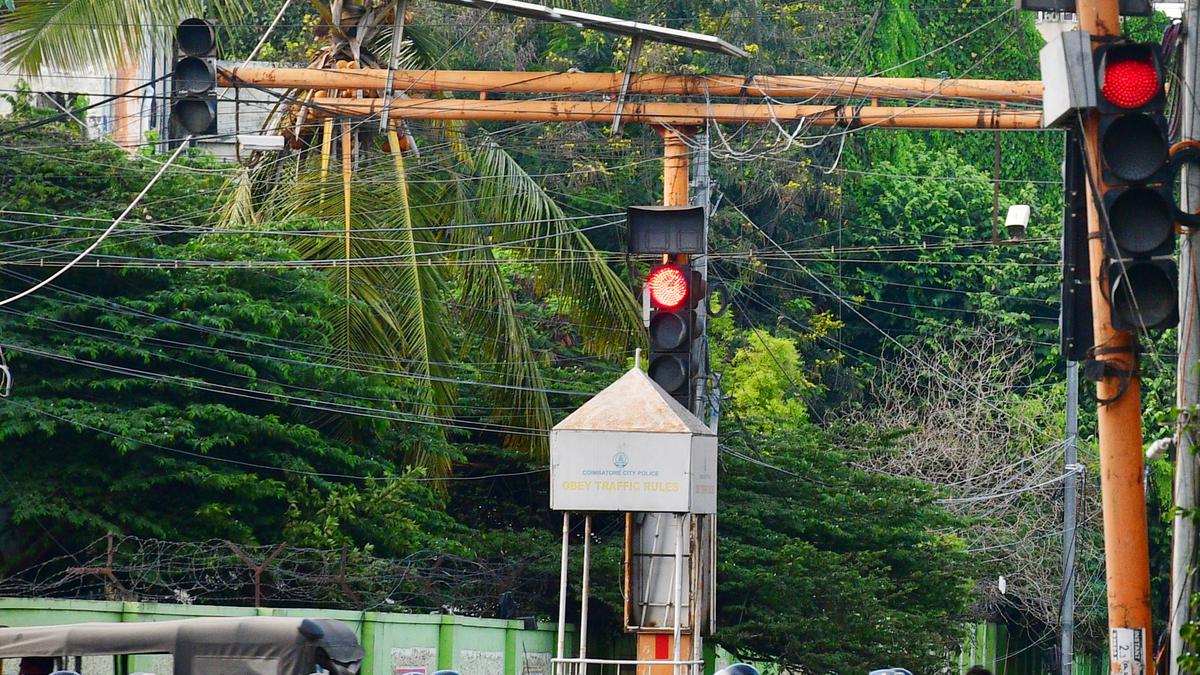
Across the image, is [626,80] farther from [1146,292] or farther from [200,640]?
[1146,292]

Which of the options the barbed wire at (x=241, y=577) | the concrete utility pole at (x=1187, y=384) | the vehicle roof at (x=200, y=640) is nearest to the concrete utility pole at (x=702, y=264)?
the barbed wire at (x=241, y=577)

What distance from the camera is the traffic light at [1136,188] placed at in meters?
7.95

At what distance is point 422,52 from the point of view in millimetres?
26266

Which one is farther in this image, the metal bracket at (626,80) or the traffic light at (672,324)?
the metal bracket at (626,80)

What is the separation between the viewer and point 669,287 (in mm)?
13594

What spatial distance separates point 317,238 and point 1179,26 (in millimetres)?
14146

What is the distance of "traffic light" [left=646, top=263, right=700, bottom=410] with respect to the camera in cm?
1356

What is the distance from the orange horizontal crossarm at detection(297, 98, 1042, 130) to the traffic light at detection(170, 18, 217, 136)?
138 inches

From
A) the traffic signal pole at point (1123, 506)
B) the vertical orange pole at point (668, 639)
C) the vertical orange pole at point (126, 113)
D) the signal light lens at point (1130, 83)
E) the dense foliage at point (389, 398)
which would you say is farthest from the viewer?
the vertical orange pole at point (126, 113)

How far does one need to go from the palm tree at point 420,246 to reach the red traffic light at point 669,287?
800cm

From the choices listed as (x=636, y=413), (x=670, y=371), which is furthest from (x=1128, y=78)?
(x=636, y=413)

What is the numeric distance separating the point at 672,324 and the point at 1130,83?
5.82 meters

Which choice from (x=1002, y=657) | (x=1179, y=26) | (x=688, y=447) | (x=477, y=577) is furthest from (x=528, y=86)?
(x=1002, y=657)

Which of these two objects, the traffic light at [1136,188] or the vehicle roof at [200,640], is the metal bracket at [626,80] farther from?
the traffic light at [1136,188]
